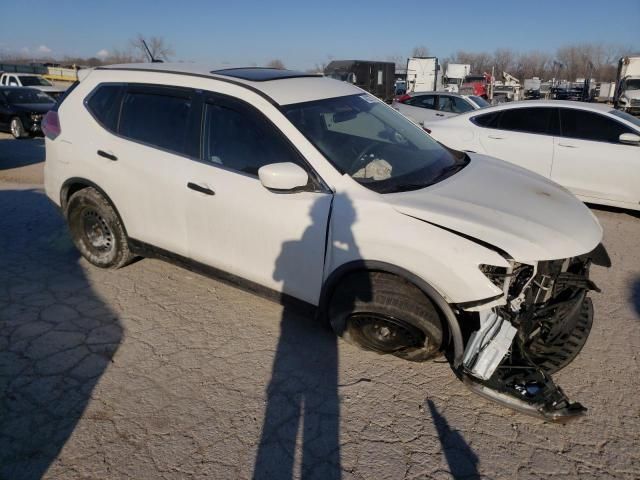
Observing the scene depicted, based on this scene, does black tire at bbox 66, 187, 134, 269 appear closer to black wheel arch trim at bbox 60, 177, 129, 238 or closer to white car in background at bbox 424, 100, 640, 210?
black wheel arch trim at bbox 60, 177, 129, 238

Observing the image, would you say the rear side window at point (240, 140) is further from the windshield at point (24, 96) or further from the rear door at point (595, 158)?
the windshield at point (24, 96)

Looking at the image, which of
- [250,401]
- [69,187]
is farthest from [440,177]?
[69,187]

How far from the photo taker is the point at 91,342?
3336 millimetres

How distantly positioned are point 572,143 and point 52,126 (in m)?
6.18

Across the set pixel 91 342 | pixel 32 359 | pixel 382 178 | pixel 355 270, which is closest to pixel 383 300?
pixel 355 270

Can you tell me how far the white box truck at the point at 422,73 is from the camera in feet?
98.5

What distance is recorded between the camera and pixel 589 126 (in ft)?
20.7

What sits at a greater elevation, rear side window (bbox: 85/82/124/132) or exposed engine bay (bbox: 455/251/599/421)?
rear side window (bbox: 85/82/124/132)

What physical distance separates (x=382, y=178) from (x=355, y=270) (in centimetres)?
66

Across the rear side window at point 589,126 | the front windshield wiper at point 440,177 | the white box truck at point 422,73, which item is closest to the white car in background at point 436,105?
the rear side window at point 589,126

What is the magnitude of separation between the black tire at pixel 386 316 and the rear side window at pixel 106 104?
243 centimetres

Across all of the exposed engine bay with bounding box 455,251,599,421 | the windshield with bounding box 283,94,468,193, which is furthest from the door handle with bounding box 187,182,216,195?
the exposed engine bay with bounding box 455,251,599,421

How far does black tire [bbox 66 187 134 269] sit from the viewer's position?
4066 mm

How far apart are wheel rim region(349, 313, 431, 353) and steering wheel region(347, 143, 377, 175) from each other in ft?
3.06
